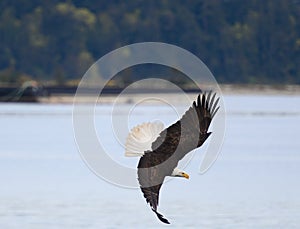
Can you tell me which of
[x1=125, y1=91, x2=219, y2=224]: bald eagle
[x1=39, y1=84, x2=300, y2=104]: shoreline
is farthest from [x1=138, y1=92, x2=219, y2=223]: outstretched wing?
[x1=39, y1=84, x2=300, y2=104]: shoreline

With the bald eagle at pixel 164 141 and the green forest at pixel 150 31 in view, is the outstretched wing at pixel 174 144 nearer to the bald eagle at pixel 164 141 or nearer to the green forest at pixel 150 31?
the bald eagle at pixel 164 141

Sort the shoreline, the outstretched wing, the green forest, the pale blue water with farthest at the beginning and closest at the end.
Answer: the green forest, the shoreline, the pale blue water, the outstretched wing

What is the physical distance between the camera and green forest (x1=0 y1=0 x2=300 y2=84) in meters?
95.8

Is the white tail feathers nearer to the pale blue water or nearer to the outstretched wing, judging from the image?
the outstretched wing

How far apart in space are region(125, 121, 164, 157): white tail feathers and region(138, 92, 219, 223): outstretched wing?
9 centimetres

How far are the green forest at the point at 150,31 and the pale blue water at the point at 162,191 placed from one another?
52496mm

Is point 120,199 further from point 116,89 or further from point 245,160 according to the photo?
point 116,89

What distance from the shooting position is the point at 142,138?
16156 mm

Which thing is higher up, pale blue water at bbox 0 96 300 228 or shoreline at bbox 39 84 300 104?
shoreline at bbox 39 84 300 104

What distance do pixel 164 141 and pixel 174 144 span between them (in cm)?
13

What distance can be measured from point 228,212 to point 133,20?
261 feet

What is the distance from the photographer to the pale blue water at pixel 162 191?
20.5 meters

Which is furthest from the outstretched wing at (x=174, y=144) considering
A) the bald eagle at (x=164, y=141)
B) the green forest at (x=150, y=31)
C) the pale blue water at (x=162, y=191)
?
the green forest at (x=150, y=31)

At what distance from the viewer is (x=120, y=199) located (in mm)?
23328
